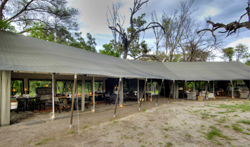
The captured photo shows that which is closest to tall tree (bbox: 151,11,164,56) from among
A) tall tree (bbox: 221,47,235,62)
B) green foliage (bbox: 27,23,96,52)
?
green foliage (bbox: 27,23,96,52)

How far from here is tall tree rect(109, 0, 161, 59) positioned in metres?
25.7

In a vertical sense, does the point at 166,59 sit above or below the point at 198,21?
below

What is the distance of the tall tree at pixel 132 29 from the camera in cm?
2573

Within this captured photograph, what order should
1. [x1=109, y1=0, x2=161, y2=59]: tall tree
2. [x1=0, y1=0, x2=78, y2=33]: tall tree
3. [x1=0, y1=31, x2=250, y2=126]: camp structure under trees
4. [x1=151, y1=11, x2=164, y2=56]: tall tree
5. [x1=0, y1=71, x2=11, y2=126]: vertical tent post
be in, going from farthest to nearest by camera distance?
[x1=151, y1=11, x2=164, y2=56]: tall tree → [x1=109, y1=0, x2=161, y2=59]: tall tree → [x1=0, y1=0, x2=78, y2=33]: tall tree → [x1=0, y1=31, x2=250, y2=126]: camp structure under trees → [x1=0, y1=71, x2=11, y2=126]: vertical tent post

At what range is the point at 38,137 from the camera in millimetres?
4539

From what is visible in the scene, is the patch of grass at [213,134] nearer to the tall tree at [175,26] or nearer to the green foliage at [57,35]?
the green foliage at [57,35]

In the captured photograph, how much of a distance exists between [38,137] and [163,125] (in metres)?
4.30

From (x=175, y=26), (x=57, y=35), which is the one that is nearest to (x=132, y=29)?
(x=175, y=26)

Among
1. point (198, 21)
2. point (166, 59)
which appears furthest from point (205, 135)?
point (198, 21)

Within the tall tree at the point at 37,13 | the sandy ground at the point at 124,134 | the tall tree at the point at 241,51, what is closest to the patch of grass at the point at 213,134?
the sandy ground at the point at 124,134

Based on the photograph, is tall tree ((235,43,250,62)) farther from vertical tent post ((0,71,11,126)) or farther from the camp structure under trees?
vertical tent post ((0,71,11,126))

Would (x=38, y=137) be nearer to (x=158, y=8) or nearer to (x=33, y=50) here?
(x=33, y=50)

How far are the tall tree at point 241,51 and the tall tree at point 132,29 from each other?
2129 cm

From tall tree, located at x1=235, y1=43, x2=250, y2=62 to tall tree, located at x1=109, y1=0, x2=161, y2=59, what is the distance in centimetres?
2129
